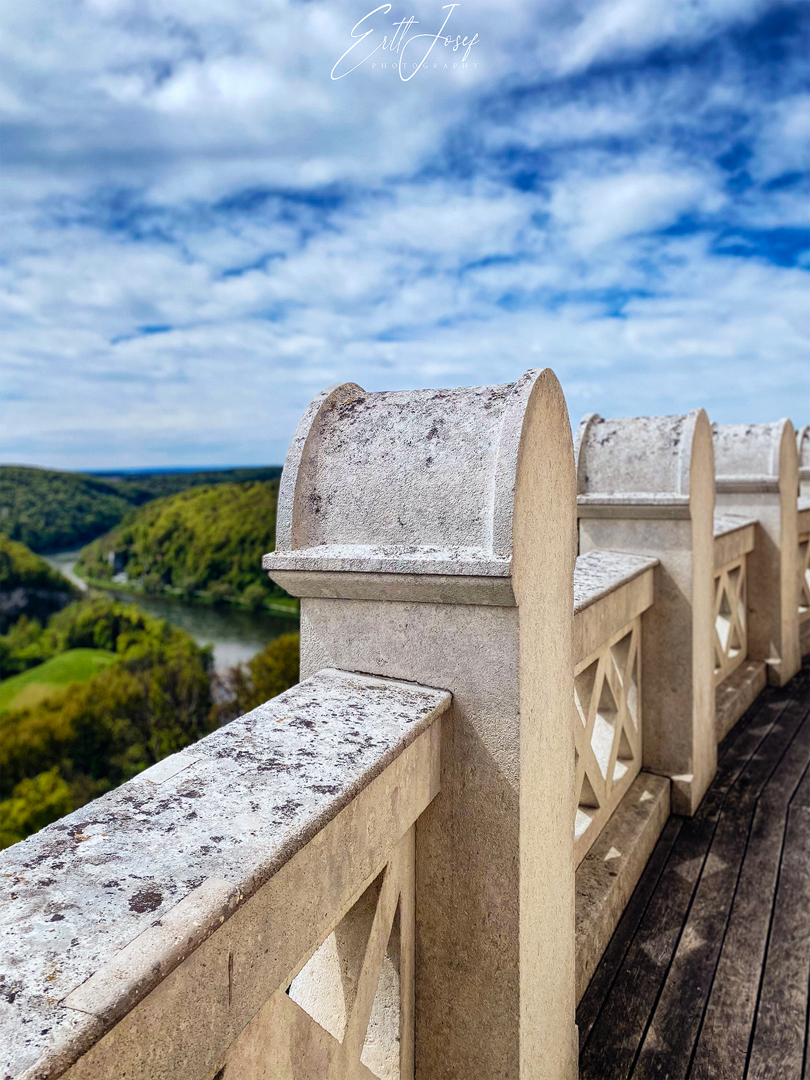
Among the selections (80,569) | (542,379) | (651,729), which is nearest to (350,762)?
(542,379)

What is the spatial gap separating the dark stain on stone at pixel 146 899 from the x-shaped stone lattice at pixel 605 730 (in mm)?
1675

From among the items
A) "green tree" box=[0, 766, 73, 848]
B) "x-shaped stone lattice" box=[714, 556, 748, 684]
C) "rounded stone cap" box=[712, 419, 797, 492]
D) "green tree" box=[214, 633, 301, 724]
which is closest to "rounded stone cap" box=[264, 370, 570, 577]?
"x-shaped stone lattice" box=[714, 556, 748, 684]

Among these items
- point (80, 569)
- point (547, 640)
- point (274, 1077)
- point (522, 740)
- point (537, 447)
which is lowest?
point (80, 569)

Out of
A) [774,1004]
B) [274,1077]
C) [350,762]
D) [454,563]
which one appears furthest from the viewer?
[774,1004]

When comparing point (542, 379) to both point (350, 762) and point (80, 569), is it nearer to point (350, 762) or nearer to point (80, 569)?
point (350, 762)

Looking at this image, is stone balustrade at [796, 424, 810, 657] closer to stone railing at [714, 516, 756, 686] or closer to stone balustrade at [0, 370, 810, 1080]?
stone railing at [714, 516, 756, 686]

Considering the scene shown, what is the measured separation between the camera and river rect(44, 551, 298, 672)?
64562 mm

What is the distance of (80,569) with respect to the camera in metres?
78.9

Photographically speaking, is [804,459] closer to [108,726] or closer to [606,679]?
[606,679]

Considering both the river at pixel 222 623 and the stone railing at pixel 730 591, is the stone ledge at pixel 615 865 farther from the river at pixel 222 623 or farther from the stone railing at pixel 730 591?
the river at pixel 222 623

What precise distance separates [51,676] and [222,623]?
18.1m

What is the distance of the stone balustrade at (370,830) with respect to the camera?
72cm

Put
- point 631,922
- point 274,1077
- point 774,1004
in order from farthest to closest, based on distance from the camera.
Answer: point 631,922
point 774,1004
point 274,1077

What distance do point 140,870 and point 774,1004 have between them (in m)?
2.18
